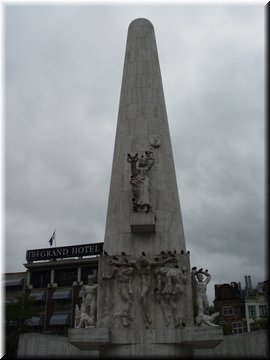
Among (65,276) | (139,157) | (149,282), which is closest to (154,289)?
(149,282)

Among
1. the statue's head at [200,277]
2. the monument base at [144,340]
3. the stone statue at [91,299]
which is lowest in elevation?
the monument base at [144,340]

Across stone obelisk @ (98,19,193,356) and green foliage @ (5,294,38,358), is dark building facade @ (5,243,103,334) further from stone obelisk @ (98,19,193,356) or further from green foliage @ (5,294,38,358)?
stone obelisk @ (98,19,193,356)

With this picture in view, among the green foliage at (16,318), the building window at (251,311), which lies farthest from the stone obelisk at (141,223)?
the building window at (251,311)

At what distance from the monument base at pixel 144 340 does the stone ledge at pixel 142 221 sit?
3.73 m

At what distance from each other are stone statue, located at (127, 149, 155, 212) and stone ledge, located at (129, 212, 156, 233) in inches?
12.6

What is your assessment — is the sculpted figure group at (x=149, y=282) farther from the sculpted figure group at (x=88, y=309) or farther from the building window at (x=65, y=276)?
the building window at (x=65, y=276)

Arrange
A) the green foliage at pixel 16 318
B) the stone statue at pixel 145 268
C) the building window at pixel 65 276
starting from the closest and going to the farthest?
the stone statue at pixel 145 268 → the green foliage at pixel 16 318 → the building window at pixel 65 276

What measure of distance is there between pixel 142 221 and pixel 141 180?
67.4 inches

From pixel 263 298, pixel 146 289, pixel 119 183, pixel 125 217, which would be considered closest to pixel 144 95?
pixel 119 183

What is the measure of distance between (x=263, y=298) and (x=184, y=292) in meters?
47.8

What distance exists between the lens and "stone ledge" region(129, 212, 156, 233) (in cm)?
1524

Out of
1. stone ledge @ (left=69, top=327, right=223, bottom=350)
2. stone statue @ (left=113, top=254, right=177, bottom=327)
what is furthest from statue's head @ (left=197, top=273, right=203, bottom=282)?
stone ledge @ (left=69, top=327, right=223, bottom=350)

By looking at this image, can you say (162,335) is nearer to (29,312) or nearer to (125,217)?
(125,217)

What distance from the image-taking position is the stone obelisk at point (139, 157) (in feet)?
51.2
